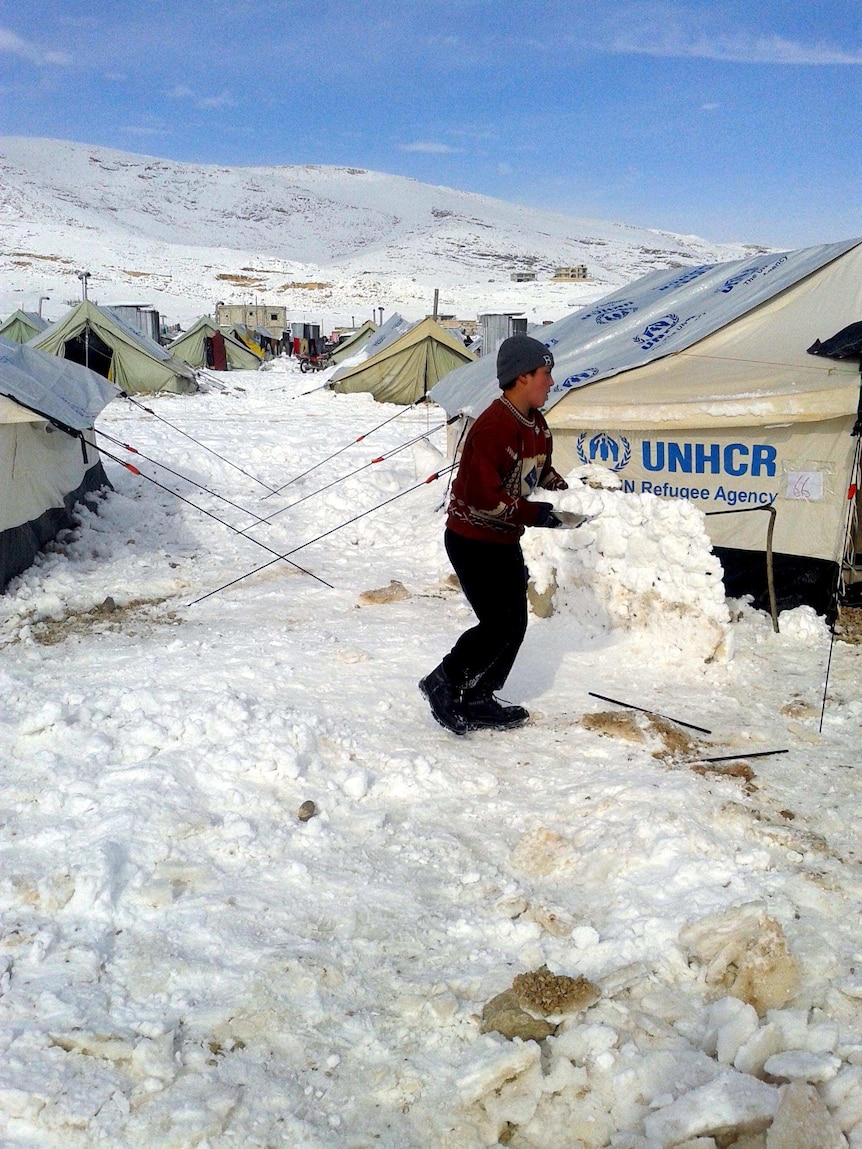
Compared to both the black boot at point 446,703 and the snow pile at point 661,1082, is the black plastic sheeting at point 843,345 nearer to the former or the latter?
the black boot at point 446,703

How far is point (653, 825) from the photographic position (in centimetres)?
323

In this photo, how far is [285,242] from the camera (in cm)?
10394

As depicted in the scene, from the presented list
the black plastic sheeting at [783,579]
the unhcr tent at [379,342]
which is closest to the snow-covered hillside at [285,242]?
the unhcr tent at [379,342]

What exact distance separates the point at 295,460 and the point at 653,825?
9.19 m

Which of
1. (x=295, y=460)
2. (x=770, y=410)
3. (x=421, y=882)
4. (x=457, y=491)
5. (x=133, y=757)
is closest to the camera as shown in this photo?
(x=421, y=882)

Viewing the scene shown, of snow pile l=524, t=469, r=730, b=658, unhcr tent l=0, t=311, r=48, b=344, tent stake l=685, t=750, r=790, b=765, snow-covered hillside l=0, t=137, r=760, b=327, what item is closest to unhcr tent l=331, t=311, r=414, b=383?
unhcr tent l=0, t=311, r=48, b=344

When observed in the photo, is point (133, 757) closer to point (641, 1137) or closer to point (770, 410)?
point (641, 1137)

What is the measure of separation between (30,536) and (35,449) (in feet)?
2.30

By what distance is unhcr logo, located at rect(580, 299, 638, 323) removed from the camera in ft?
24.5

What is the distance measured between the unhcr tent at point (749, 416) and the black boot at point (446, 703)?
2.19 m

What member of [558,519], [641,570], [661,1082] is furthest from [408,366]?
[661,1082]

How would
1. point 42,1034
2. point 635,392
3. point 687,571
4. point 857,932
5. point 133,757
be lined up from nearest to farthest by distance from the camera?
point 42,1034
point 857,932
point 133,757
point 687,571
point 635,392

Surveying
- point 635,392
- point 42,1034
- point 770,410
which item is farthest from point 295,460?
point 42,1034

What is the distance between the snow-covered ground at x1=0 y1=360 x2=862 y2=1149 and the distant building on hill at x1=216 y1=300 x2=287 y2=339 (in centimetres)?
3777
